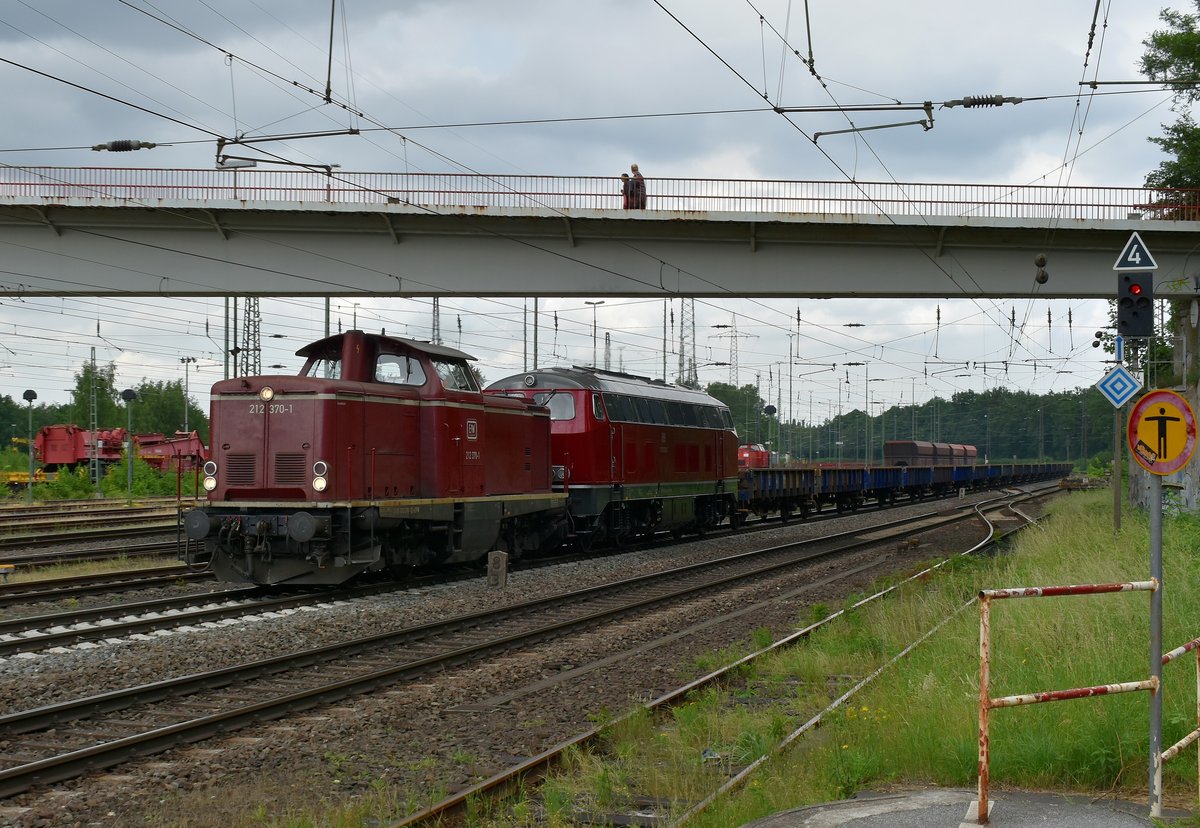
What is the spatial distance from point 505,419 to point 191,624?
23.5 ft

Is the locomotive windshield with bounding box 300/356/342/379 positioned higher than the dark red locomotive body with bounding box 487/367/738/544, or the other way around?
the locomotive windshield with bounding box 300/356/342/379

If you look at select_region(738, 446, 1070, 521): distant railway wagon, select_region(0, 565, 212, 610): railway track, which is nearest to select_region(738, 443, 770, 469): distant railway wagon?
select_region(738, 446, 1070, 521): distant railway wagon

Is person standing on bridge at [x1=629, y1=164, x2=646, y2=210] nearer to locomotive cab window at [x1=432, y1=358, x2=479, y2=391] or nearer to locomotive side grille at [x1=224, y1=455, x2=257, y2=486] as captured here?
locomotive cab window at [x1=432, y1=358, x2=479, y2=391]

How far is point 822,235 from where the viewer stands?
79.9ft

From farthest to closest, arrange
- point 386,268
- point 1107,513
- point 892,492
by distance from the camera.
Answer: point 892,492
point 1107,513
point 386,268

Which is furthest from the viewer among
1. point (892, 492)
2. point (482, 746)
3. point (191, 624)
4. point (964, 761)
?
point (892, 492)

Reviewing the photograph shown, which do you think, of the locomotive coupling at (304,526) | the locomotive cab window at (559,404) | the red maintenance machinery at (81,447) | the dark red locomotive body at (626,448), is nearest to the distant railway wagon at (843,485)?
the dark red locomotive body at (626,448)

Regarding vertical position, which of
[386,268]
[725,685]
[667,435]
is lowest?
[725,685]

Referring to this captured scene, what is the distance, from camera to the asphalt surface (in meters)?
5.74

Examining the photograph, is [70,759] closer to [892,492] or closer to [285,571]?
[285,571]

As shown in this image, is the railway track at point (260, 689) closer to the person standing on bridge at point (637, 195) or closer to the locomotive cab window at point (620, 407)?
the locomotive cab window at point (620, 407)

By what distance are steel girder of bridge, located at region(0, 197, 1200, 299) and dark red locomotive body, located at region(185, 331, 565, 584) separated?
6687mm

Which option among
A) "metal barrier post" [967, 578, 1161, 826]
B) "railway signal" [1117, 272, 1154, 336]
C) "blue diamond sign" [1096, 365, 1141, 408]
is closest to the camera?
"metal barrier post" [967, 578, 1161, 826]

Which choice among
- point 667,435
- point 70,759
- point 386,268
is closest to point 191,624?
point 70,759
